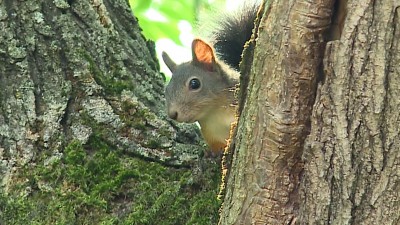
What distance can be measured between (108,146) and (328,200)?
97 cm

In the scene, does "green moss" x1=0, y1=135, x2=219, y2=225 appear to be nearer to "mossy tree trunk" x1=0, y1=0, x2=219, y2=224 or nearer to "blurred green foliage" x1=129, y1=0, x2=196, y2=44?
"mossy tree trunk" x1=0, y1=0, x2=219, y2=224

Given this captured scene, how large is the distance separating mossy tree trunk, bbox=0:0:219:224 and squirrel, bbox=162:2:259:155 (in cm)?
37

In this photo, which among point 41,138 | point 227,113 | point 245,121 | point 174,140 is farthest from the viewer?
point 227,113

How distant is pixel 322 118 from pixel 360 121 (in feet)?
0.27

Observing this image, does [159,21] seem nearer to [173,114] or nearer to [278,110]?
[173,114]

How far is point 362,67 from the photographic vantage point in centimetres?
142

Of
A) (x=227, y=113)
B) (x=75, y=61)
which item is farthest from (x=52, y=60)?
(x=227, y=113)

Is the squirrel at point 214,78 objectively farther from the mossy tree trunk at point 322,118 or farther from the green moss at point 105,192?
the mossy tree trunk at point 322,118

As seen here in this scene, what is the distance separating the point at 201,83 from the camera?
3146mm

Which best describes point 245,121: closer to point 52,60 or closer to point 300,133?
point 300,133

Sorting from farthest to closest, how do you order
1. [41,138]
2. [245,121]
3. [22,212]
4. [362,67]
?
[41,138], [22,212], [245,121], [362,67]

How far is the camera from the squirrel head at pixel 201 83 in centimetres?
→ 304

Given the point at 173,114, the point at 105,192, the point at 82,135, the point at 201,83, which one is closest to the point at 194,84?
the point at 201,83

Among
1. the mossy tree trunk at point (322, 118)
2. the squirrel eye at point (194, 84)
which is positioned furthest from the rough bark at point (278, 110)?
the squirrel eye at point (194, 84)
